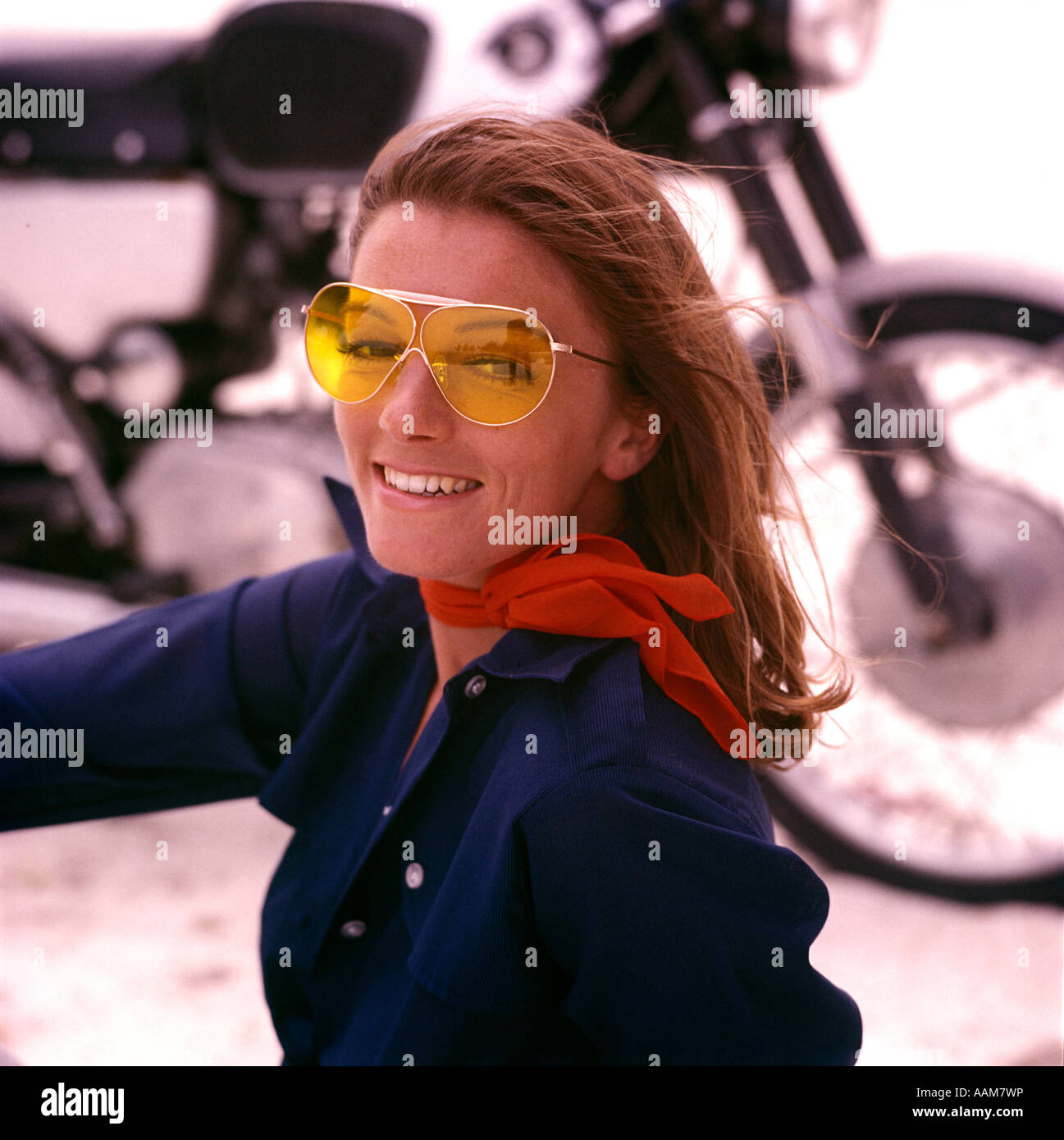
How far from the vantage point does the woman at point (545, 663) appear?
60 cm

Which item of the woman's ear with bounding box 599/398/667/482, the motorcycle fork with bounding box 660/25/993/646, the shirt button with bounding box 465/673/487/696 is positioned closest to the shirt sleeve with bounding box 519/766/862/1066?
the shirt button with bounding box 465/673/487/696

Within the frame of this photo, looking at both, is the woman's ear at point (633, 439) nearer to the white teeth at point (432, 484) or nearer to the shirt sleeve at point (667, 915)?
the white teeth at point (432, 484)

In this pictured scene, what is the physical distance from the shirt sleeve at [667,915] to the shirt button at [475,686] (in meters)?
0.11

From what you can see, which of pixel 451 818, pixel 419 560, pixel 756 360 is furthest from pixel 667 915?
pixel 756 360

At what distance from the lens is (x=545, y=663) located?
0.65 meters

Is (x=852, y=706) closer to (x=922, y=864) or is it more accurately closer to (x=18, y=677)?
(x=922, y=864)

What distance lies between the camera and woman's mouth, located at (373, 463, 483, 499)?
0.66 m

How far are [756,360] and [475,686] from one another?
0.62 meters

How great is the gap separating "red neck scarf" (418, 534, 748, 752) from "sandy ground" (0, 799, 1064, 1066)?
0.74 metres

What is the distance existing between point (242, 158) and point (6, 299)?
1.24 ft

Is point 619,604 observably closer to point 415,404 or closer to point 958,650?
point 415,404

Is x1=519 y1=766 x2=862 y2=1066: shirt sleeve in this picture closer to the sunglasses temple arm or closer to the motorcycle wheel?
the sunglasses temple arm

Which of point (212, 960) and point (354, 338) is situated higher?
point (354, 338)

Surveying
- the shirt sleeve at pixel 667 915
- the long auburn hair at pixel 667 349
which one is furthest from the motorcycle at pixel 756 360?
the shirt sleeve at pixel 667 915
